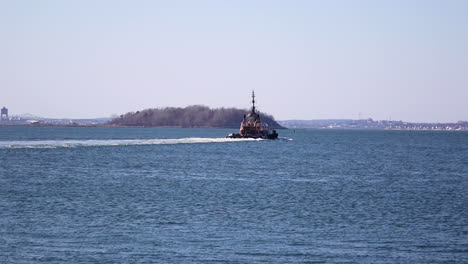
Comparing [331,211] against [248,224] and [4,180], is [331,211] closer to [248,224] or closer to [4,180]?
[248,224]

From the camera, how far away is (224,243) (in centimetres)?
3203

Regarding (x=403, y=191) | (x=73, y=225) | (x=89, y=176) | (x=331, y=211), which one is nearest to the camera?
(x=73, y=225)

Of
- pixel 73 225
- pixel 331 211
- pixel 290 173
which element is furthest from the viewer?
pixel 290 173

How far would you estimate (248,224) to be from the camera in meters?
37.8

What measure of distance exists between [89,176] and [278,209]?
105ft

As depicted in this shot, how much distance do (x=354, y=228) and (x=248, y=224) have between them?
5308 millimetres

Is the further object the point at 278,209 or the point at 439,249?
the point at 278,209

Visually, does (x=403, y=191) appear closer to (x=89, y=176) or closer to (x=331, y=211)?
(x=331, y=211)

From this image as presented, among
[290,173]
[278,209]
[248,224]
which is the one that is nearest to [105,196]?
[278,209]

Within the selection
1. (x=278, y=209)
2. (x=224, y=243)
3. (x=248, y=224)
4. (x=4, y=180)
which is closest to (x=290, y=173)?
(x=4, y=180)

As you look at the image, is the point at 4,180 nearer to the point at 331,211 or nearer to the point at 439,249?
the point at 331,211

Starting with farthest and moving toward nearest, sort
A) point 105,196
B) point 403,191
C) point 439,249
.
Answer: point 403,191
point 105,196
point 439,249

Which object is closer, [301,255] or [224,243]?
[301,255]

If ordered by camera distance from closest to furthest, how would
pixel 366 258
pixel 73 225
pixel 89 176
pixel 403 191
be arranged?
pixel 366 258 → pixel 73 225 → pixel 403 191 → pixel 89 176
